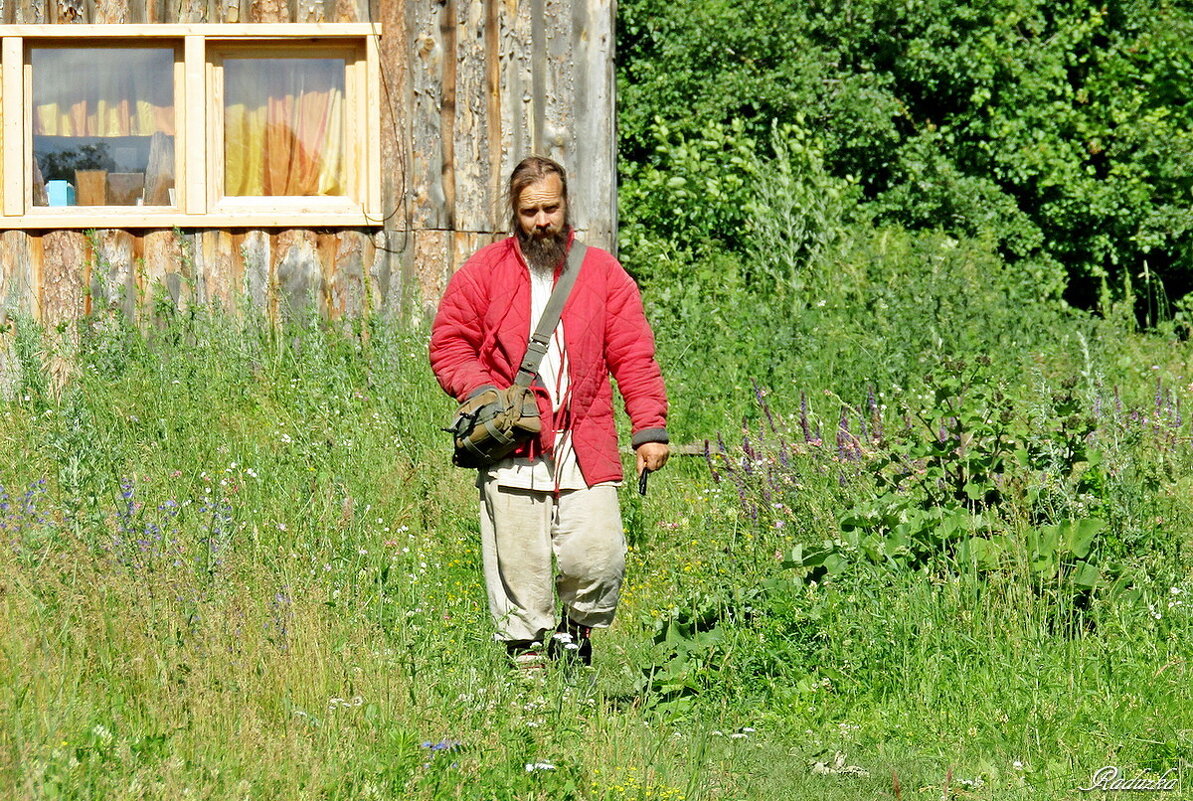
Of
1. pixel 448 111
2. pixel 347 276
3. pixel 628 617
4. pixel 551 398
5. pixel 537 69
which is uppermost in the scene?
pixel 537 69

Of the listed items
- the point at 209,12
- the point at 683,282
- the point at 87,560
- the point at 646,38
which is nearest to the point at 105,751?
the point at 87,560

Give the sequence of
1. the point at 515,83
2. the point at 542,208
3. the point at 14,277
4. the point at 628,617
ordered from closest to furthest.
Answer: the point at 542,208, the point at 628,617, the point at 14,277, the point at 515,83

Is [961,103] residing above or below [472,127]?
above

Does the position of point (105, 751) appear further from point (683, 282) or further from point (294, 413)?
point (683, 282)

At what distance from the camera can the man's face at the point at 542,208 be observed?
203 inches

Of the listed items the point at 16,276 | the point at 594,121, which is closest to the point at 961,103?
the point at 594,121

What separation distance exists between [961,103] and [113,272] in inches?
335

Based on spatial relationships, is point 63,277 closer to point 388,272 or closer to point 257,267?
point 257,267

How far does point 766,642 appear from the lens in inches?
214

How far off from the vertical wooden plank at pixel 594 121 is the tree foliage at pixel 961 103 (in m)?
3.61

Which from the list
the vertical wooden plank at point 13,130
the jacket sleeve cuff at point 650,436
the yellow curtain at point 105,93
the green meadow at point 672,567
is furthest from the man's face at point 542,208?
the vertical wooden plank at point 13,130

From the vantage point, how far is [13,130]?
356 inches

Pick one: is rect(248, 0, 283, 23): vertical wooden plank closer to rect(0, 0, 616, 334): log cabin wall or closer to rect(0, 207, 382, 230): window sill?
rect(0, 0, 616, 334): log cabin wall
